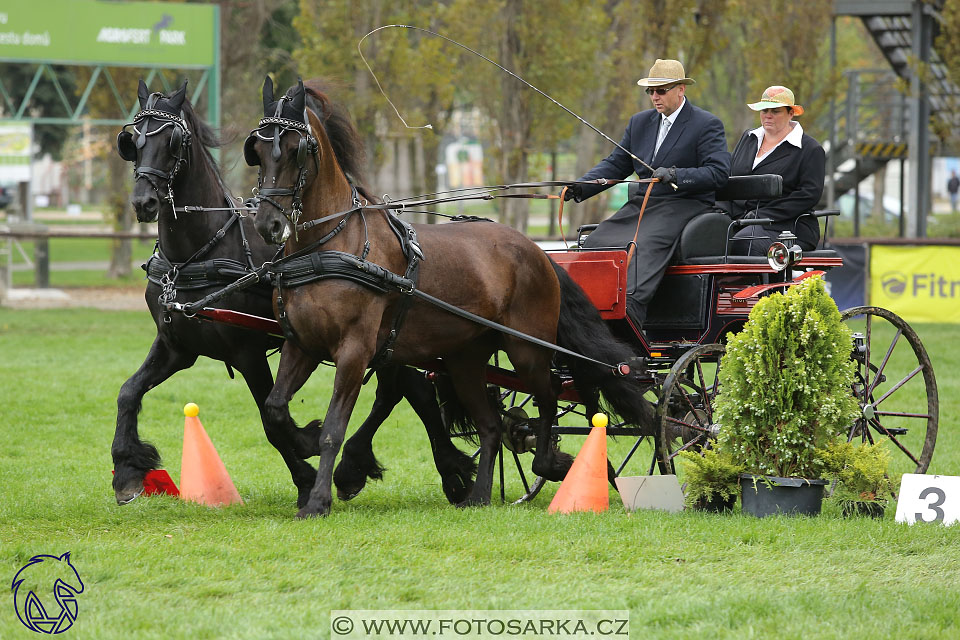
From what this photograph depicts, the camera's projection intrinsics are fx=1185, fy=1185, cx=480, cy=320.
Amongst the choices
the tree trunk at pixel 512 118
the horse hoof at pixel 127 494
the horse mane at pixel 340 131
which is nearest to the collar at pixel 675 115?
the horse mane at pixel 340 131

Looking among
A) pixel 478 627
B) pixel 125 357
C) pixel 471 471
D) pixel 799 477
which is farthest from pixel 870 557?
pixel 125 357

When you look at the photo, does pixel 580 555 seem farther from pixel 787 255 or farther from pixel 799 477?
pixel 787 255

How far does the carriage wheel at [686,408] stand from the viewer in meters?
6.38

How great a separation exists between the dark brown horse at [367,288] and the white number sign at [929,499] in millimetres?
1591

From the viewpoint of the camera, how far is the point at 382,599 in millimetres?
4422

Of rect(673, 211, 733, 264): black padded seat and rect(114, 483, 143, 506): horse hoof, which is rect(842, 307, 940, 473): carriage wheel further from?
rect(114, 483, 143, 506): horse hoof

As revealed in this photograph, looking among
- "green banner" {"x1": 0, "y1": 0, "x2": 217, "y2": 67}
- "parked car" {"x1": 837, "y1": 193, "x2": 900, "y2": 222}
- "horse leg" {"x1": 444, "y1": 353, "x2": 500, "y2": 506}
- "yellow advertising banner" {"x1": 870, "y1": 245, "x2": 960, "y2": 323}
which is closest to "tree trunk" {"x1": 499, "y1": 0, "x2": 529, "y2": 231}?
"green banner" {"x1": 0, "y1": 0, "x2": 217, "y2": 67}

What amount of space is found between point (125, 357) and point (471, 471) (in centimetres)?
839

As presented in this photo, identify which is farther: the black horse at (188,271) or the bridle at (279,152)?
the black horse at (188,271)

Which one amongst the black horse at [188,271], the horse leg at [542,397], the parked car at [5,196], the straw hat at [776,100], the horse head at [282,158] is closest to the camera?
the horse head at [282,158]

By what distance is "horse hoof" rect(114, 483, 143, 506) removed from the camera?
6445 mm

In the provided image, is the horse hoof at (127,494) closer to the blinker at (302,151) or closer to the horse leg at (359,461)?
the horse leg at (359,461)

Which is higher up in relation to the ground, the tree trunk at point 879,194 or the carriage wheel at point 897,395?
the tree trunk at point 879,194

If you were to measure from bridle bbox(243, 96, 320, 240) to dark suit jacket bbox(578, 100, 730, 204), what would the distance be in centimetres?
199
